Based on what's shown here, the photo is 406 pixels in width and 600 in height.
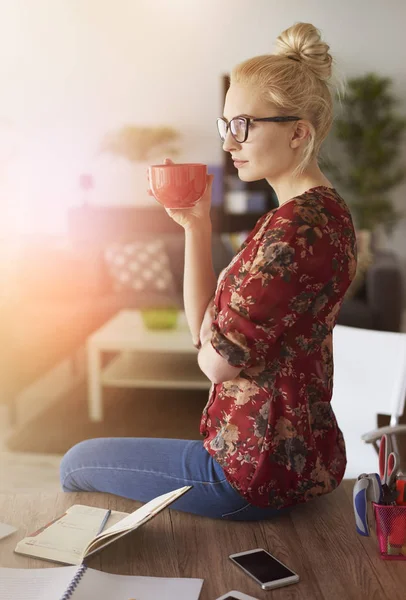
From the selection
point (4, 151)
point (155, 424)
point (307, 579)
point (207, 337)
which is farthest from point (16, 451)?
point (4, 151)

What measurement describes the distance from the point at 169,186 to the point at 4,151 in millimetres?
5323

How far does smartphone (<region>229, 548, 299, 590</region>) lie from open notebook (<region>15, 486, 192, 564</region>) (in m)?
0.14

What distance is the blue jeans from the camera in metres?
1.31

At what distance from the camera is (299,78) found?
4.10ft

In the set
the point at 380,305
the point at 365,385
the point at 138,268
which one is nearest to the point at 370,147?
the point at 380,305

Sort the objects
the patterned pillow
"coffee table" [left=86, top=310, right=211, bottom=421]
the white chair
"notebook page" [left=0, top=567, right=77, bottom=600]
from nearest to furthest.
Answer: "notebook page" [left=0, top=567, right=77, bottom=600] < the white chair < "coffee table" [left=86, top=310, right=211, bottom=421] < the patterned pillow

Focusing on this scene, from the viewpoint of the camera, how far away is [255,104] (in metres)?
1.26

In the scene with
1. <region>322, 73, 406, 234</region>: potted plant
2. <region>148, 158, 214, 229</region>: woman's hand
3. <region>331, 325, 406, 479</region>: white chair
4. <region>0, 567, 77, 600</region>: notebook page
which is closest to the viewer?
<region>0, 567, 77, 600</region>: notebook page

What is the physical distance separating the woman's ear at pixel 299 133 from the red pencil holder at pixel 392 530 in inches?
24.2

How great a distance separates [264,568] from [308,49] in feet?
2.79

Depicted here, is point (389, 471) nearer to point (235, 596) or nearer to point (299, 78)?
point (235, 596)

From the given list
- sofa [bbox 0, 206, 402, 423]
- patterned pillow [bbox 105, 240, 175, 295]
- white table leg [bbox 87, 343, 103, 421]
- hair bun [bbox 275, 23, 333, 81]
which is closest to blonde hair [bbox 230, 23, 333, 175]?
hair bun [bbox 275, 23, 333, 81]

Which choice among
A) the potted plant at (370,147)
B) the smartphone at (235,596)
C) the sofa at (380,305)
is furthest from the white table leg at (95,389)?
the potted plant at (370,147)

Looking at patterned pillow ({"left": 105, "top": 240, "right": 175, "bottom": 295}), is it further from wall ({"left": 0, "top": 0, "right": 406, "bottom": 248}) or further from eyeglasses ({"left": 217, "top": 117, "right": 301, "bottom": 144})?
eyeglasses ({"left": 217, "top": 117, "right": 301, "bottom": 144})
